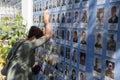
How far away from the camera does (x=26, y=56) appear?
1.63 m

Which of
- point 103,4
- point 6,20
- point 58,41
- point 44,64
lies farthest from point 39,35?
point 6,20

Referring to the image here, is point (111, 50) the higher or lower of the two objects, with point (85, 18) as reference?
lower

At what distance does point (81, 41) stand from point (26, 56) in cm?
38

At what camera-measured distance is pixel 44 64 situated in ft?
6.63

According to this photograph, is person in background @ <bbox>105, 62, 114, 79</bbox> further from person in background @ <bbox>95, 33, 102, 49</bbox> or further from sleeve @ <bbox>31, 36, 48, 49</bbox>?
sleeve @ <bbox>31, 36, 48, 49</bbox>

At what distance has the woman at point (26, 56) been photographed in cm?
159

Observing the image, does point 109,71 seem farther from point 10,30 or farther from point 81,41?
point 10,30

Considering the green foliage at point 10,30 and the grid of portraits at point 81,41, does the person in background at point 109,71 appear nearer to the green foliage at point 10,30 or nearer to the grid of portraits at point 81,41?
the grid of portraits at point 81,41

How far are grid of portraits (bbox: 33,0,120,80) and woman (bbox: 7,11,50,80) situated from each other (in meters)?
0.14

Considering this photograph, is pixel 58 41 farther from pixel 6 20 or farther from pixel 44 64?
pixel 6 20

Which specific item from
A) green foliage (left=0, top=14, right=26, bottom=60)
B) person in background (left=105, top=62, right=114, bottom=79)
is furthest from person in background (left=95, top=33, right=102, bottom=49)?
green foliage (left=0, top=14, right=26, bottom=60)

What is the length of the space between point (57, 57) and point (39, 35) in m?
0.21

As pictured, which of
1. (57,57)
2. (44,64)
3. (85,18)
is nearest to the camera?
(85,18)

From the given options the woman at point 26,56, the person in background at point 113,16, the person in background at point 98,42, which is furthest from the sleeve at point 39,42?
the person in background at point 113,16
